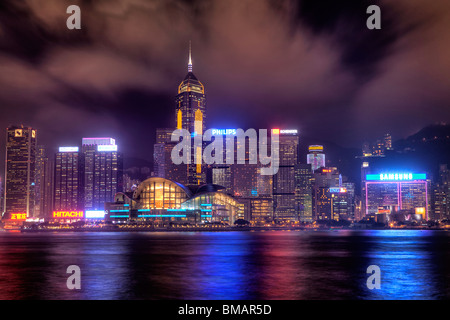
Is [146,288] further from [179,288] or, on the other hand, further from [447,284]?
[447,284]

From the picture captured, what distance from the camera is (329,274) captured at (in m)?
53.6

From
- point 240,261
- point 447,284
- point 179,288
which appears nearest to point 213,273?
point 179,288
